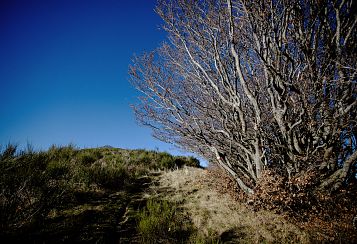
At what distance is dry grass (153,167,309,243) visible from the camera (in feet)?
13.3

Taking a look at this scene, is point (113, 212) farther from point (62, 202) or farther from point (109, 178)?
point (109, 178)

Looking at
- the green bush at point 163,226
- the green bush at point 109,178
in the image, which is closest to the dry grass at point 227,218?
the green bush at point 163,226

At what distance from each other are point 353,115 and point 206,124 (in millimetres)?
4148

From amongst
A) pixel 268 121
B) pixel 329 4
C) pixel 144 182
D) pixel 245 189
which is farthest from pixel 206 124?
pixel 329 4

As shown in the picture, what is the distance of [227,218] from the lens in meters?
4.66

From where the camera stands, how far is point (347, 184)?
579cm

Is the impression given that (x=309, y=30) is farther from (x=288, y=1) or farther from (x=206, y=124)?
(x=206, y=124)

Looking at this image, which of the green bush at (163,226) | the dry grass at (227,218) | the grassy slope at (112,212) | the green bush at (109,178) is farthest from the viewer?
the green bush at (109,178)

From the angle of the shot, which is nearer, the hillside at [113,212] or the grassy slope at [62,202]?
the grassy slope at [62,202]

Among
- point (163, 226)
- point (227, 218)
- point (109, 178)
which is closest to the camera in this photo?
point (163, 226)

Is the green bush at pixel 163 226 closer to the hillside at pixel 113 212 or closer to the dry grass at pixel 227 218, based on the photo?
the hillside at pixel 113 212

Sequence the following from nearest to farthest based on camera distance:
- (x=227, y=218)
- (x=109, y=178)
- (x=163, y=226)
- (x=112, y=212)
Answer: (x=163, y=226), (x=112, y=212), (x=227, y=218), (x=109, y=178)

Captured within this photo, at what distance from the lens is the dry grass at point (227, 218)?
13.3 ft

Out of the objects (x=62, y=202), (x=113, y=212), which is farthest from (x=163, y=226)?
(x=62, y=202)
